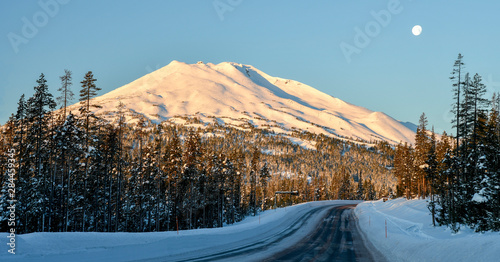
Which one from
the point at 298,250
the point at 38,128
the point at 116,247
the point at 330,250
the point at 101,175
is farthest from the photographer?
the point at 101,175

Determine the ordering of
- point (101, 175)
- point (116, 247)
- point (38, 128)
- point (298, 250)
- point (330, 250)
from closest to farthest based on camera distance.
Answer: point (116, 247) < point (298, 250) < point (330, 250) < point (38, 128) < point (101, 175)

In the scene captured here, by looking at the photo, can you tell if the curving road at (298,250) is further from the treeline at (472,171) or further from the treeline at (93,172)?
the treeline at (93,172)

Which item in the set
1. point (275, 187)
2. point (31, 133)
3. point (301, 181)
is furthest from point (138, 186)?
point (275, 187)

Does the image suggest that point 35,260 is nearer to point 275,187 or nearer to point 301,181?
point 301,181

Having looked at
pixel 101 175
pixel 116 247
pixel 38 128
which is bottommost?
pixel 116 247

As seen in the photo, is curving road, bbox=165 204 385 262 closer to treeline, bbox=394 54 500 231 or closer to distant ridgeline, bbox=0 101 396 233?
treeline, bbox=394 54 500 231

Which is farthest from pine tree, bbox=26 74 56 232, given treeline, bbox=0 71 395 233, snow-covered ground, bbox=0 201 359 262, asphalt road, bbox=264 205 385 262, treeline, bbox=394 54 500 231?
treeline, bbox=394 54 500 231

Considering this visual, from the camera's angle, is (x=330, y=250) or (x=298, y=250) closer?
(x=298, y=250)

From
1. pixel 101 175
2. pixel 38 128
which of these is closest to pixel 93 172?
pixel 101 175

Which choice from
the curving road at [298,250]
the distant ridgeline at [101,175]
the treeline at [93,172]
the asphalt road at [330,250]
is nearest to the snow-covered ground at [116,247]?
the curving road at [298,250]

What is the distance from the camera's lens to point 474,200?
2700 cm

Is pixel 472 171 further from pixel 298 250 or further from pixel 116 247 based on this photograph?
pixel 116 247

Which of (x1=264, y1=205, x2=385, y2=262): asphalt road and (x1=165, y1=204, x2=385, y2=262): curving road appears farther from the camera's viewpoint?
(x1=264, y1=205, x2=385, y2=262): asphalt road

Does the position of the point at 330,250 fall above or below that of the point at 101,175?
below
